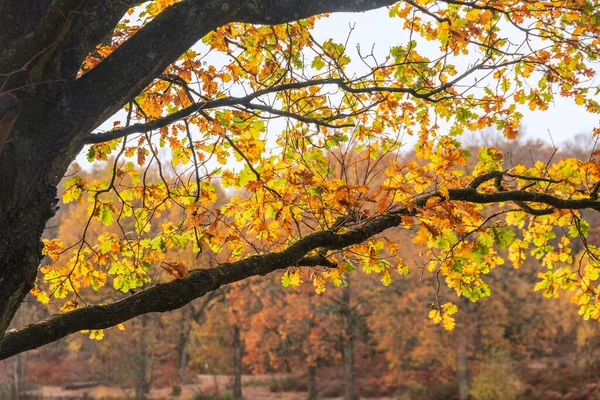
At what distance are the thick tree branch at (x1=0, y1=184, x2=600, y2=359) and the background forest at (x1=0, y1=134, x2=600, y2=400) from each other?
48.8ft

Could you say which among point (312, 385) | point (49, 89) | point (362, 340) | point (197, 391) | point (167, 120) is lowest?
point (197, 391)

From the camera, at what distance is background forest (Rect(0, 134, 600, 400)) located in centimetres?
1906

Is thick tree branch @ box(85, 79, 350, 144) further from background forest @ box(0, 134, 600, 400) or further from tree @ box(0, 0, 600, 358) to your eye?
background forest @ box(0, 134, 600, 400)

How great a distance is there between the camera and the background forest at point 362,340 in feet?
62.5

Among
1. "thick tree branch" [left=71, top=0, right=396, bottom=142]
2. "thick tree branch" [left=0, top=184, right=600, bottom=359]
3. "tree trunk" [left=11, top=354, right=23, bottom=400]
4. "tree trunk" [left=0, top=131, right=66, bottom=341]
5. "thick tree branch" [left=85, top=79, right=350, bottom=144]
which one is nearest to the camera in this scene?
"tree trunk" [left=0, top=131, right=66, bottom=341]

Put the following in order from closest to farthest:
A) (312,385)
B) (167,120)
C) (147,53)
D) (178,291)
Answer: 1. (147,53)
2. (178,291)
3. (167,120)
4. (312,385)

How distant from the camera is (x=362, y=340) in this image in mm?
22859

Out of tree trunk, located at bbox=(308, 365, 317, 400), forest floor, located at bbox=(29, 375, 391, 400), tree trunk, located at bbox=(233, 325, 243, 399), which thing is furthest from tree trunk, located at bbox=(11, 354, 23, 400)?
tree trunk, located at bbox=(308, 365, 317, 400)

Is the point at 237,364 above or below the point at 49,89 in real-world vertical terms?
below

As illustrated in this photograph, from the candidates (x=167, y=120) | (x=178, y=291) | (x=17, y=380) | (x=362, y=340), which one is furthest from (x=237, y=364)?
(x=167, y=120)

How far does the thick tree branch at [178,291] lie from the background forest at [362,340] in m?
14.9

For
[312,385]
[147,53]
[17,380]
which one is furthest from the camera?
[312,385]

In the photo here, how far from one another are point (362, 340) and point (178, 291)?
21404 millimetres

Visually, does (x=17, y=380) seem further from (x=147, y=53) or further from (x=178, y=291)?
(x=147, y=53)
